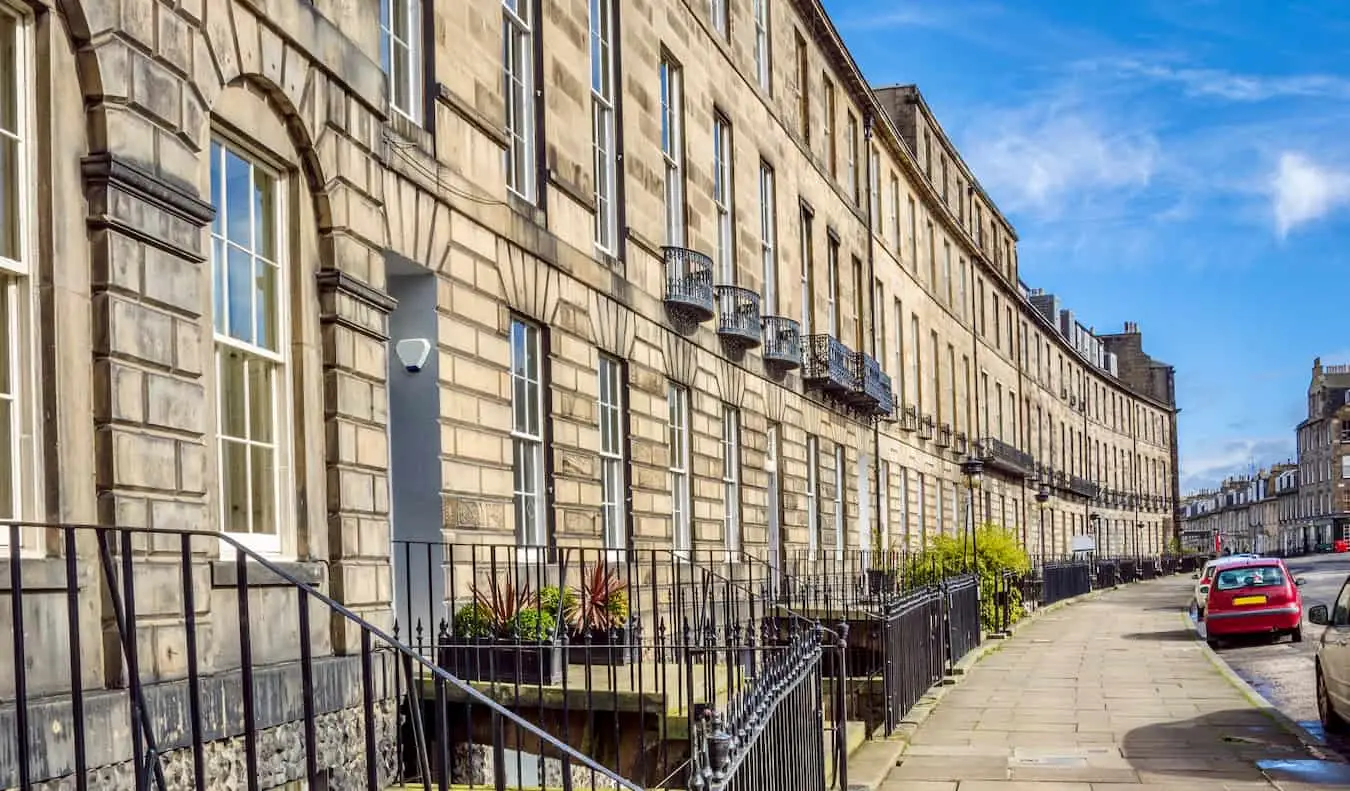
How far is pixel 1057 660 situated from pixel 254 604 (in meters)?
16.7

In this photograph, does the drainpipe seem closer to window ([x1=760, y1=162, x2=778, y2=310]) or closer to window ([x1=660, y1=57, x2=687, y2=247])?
window ([x1=760, y1=162, x2=778, y2=310])

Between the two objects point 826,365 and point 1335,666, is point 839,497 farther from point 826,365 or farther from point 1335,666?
point 1335,666

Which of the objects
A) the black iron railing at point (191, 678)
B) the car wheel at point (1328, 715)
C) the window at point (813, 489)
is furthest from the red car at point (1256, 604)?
the black iron railing at point (191, 678)

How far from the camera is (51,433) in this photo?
251 inches

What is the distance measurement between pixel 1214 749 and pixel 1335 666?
5.07ft

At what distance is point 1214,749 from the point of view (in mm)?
13156

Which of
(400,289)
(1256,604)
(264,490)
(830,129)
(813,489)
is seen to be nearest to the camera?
(264,490)

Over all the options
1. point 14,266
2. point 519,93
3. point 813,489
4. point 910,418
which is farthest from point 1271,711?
point 910,418

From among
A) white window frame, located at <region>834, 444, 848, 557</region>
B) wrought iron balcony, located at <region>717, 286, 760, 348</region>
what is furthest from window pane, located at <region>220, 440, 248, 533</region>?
white window frame, located at <region>834, 444, 848, 557</region>

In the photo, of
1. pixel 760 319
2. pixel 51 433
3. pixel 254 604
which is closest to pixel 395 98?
pixel 254 604

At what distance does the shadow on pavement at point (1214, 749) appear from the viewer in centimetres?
1191

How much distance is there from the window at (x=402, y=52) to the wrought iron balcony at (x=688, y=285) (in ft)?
19.9

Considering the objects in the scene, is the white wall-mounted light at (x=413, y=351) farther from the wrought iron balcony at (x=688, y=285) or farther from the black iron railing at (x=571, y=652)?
the wrought iron balcony at (x=688, y=285)

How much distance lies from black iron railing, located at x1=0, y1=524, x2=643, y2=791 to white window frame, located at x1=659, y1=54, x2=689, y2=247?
9.42 meters
